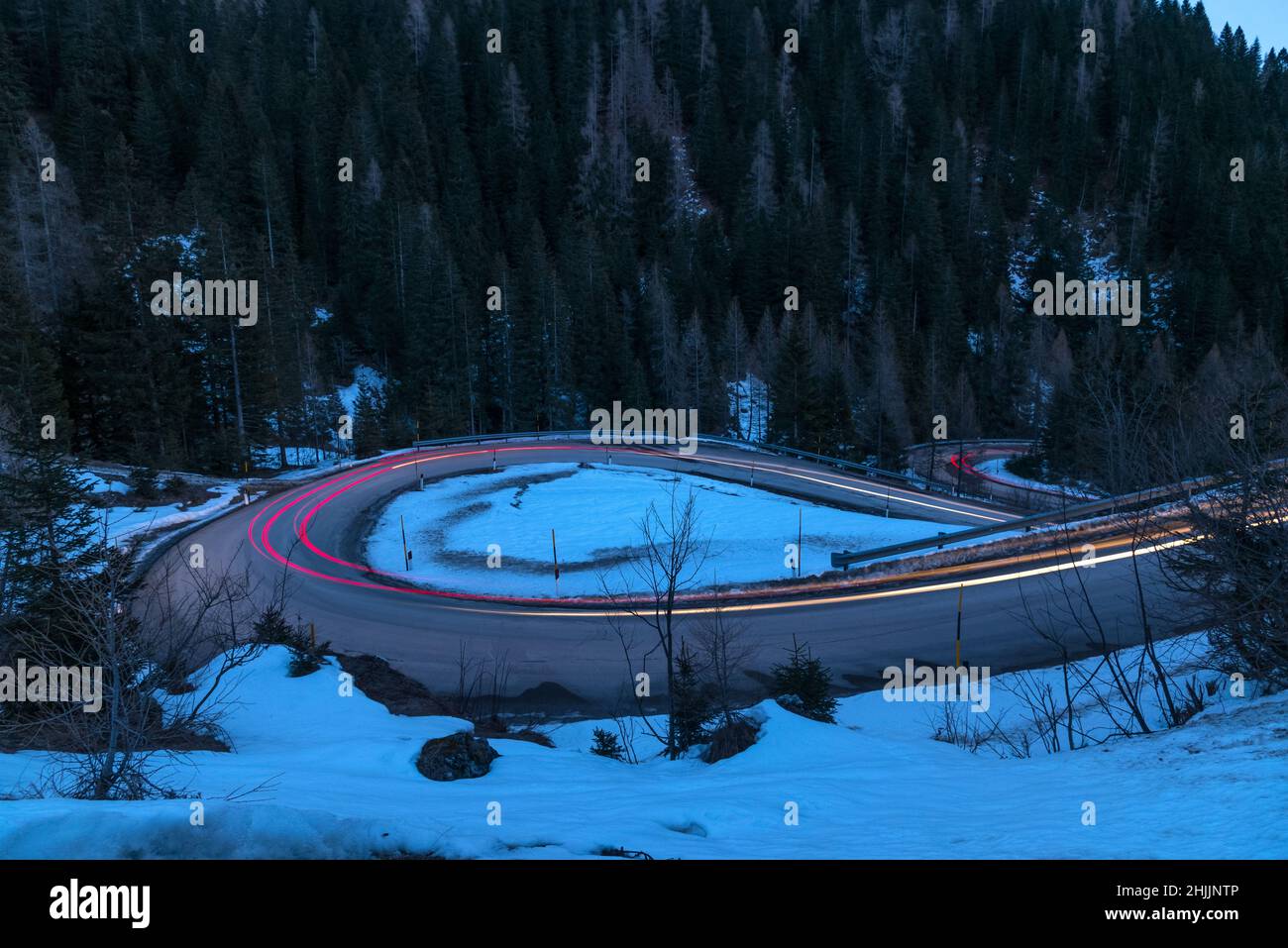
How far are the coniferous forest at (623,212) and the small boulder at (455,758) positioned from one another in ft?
89.3

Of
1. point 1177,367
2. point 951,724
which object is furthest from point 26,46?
point 1177,367

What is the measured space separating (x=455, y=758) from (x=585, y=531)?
15867mm

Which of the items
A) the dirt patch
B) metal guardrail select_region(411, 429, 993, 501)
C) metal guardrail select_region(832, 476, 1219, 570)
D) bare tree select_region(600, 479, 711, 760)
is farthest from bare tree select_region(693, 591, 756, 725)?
metal guardrail select_region(411, 429, 993, 501)

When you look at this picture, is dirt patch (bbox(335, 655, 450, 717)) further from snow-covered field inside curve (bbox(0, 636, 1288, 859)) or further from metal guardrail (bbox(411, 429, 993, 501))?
metal guardrail (bbox(411, 429, 993, 501))

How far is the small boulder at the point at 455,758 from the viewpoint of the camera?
27.1 ft

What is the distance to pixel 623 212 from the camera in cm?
8906

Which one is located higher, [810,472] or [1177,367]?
[1177,367]

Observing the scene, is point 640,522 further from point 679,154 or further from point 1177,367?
point 679,154

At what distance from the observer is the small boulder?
27.1ft

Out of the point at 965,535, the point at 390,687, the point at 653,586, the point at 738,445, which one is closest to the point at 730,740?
the point at 653,586

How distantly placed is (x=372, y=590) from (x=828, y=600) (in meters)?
11.9

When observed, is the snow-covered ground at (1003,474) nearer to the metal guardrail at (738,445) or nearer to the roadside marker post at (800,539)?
the metal guardrail at (738,445)

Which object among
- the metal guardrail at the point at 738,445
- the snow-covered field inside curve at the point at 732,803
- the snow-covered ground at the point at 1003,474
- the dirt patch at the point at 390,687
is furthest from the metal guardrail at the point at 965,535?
the snow-covered ground at the point at 1003,474
